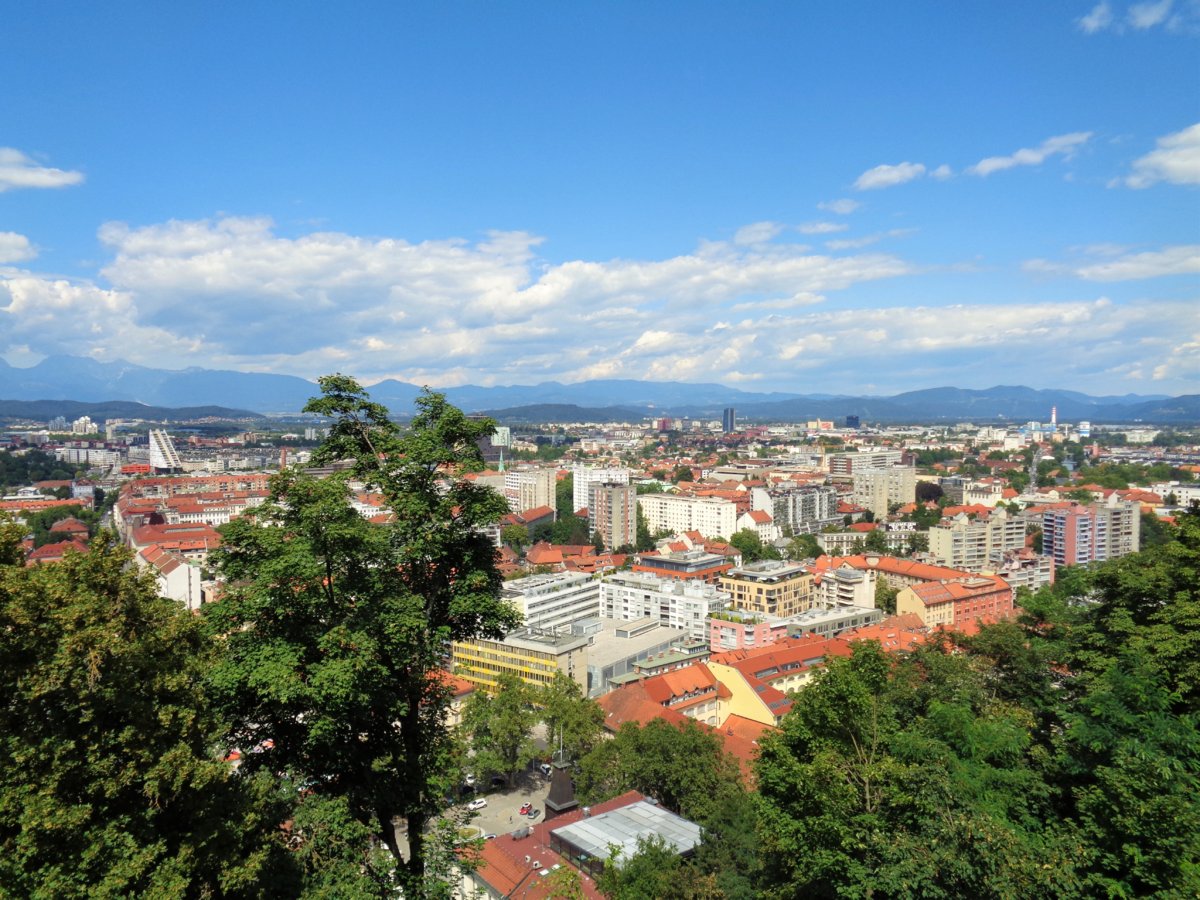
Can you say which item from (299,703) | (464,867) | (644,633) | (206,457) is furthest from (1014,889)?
(206,457)

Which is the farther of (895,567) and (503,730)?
(895,567)

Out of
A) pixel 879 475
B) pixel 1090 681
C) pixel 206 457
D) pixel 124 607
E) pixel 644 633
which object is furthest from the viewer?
pixel 206 457

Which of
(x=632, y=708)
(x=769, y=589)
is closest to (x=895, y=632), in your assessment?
(x=769, y=589)

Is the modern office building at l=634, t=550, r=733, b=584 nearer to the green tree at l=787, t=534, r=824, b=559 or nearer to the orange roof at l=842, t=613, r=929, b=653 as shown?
the green tree at l=787, t=534, r=824, b=559

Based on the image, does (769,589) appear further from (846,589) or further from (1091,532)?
(1091,532)

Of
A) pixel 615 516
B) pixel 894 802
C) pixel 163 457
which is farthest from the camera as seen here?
pixel 163 457

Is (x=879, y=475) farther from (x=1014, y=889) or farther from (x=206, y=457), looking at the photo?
(x=206, y=457)
